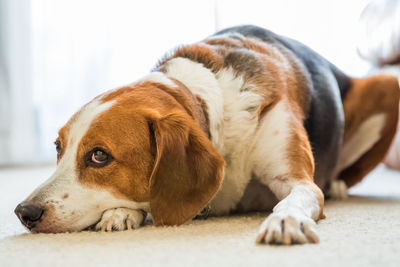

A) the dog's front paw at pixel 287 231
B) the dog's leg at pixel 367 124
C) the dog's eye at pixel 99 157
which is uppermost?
the dog's eye at pixel 99 157

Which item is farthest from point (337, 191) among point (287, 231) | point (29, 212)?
point (29, 212)

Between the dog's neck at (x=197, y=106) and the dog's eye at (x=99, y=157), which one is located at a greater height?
the dog's neck at (x=197, y=106)

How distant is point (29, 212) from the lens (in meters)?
1.58

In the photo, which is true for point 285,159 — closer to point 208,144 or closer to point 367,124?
point 208,144

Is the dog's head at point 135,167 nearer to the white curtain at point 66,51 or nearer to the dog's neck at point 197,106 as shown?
the dog's neck at point 197,106

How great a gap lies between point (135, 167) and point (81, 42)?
3.86m

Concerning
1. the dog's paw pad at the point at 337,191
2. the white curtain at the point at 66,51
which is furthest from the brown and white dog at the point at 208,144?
the white curtain at the point at 66,51

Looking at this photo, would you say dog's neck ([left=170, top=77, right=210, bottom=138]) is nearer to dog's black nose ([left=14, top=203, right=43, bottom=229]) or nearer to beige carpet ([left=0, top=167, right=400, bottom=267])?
beige carpet ([left=0, top=167, right=400, bottom=267])

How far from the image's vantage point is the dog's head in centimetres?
165

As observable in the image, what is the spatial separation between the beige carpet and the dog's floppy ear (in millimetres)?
61

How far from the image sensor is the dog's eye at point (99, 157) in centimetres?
165

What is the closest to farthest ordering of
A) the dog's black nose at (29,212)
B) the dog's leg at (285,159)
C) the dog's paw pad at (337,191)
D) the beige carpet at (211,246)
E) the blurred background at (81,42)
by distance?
1. the beige carpet at (211,246)
2. the dog's black nose at (29,212)
3. the dog's leg at (285,159)
4. the dog's paw pad at (337,191)
5. the blurred background at (81,42)

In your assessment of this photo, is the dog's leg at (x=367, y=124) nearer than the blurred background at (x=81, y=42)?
Yes

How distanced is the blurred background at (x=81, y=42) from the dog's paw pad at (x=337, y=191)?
2.59 metres
